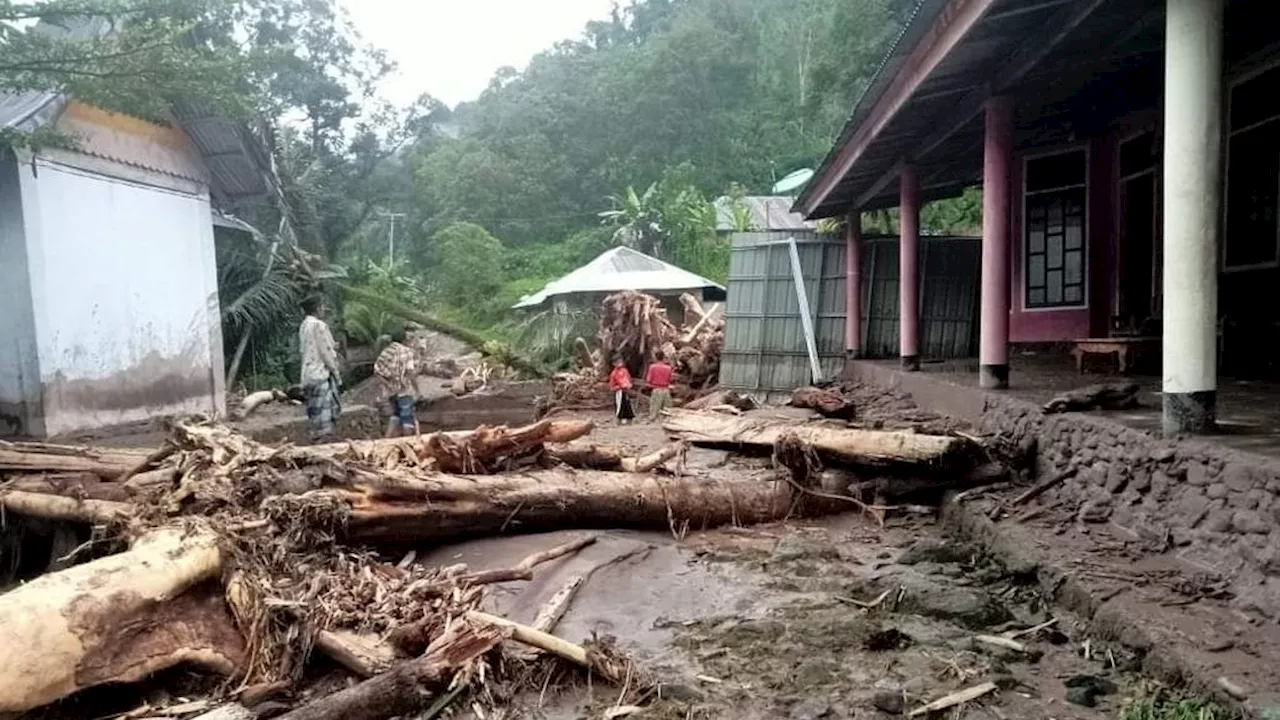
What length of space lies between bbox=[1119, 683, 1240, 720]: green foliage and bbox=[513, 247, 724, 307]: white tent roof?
1671cm

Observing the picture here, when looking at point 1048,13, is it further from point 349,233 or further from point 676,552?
point 349,233

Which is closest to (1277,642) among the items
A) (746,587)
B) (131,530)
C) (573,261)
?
(746,587)

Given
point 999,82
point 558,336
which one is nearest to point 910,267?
point 999,82

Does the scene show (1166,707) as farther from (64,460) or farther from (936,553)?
(64,460)

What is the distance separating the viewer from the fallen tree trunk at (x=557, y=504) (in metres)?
5.49

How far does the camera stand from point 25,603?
11.6ft

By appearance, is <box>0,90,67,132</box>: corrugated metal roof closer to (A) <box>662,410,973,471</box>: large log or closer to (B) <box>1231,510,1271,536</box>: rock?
(A) <box>662,410,973,471</box>: large log

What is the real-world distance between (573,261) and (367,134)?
30.4ft

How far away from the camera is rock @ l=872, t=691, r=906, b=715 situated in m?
3.60

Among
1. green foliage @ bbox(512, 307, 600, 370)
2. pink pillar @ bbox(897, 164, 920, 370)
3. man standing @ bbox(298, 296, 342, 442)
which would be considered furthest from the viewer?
green foliage @ bbox(512, 307, 600, 370)

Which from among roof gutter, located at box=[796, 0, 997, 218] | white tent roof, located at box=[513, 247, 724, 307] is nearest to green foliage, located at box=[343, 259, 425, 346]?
A: white tent roof, located at box=[513, 247, 724, 307]

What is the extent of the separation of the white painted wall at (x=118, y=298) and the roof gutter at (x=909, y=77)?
9177mm

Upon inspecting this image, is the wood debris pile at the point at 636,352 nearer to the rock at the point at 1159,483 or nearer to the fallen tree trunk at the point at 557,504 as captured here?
the fallen tree trunk at the point at 557,504

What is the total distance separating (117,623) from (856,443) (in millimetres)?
5225
